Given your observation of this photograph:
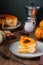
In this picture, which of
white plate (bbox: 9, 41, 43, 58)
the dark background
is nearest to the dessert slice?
white plate (bbox: 9, 41, 43, 58)

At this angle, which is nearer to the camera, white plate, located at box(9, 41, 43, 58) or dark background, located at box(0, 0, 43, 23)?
white plate, located at box(9, 41, 43, 58)

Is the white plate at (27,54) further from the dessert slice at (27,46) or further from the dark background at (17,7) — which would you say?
the dark background at (17,7)

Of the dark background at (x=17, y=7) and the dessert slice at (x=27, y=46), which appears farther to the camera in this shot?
the dark background at (x=17, y=7)

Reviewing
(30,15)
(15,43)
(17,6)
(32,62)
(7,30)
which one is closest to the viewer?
(32,62)

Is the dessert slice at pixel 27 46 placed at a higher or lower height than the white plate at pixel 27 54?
higher

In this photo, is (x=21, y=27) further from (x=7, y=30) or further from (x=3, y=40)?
(x=3, y=40)

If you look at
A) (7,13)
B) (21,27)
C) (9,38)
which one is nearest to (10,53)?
(9,38)

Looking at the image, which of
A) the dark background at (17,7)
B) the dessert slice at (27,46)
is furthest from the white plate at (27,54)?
the dark background at (17,7)

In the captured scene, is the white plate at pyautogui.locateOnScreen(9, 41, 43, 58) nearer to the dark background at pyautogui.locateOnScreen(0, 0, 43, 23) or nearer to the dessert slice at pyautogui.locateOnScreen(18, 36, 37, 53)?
the dessert slice at pyautogui.locateOnScreen(18, 36, 37, 53)
